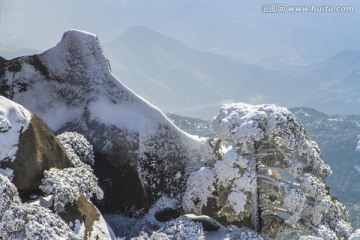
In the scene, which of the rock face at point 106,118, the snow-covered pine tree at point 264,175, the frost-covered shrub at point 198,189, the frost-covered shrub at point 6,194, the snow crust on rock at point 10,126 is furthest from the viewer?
the rock face at point 106,118

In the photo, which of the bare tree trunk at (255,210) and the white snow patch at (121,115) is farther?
the white snow patch at (121,115)

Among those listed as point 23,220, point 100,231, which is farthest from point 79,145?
point 23,220

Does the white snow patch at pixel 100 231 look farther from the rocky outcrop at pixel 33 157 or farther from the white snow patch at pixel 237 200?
the white snow patch at pixel 237 200

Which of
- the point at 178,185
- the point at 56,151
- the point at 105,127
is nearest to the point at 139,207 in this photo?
the point at 178,185

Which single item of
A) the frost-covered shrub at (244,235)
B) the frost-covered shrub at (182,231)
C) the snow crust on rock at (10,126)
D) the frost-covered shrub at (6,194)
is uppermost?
the snow crust on rock at (10,126)

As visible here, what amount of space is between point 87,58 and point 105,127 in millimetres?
5588

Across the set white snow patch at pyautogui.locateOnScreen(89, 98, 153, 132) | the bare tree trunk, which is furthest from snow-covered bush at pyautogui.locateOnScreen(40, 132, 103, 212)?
the bare tree trunk

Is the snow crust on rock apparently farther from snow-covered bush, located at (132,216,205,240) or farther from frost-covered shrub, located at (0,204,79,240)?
snow-covered bush, located at (132,216,205,240)

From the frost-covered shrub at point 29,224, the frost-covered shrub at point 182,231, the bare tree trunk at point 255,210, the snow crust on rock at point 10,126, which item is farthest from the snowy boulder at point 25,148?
the bare tree trunk at point 255,210

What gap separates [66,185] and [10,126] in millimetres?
3509

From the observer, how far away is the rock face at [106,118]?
95.0 ft

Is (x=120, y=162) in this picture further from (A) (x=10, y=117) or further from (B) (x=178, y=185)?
(A) (x=10, y=117)

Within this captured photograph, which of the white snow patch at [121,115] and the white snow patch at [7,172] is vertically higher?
the white snow patch at [7,172]

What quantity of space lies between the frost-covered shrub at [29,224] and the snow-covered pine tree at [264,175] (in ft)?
31.1
